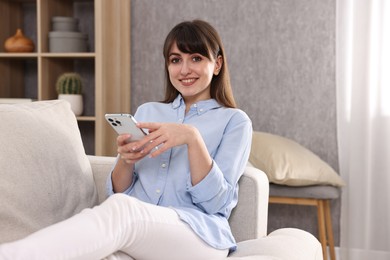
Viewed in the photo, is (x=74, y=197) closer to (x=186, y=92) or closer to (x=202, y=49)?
(x=186, y=92)

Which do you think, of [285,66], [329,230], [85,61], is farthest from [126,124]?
[85,61]

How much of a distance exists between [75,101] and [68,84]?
4.3 inches

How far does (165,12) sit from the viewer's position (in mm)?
3350

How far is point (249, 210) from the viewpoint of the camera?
1.66 m

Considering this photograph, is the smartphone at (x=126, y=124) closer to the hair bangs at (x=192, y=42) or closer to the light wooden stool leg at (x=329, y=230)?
the hair bangs at (x=192, y=42)

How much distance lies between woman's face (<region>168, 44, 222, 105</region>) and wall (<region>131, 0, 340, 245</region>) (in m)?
1.46

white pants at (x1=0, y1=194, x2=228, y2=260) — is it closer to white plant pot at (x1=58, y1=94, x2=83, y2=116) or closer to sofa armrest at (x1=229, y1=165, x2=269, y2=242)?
sofa armrest at (x1=229, y1=165, x2=269, y2=242)

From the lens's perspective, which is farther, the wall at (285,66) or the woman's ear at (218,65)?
the wall at (285,66)

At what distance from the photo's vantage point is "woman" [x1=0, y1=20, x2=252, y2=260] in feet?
3.99

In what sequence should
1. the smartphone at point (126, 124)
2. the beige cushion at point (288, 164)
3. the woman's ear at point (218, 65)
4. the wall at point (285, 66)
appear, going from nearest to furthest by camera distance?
1. the smartphone at point (126, 124)
2. the woman's ear at point (218, 65)
3. the beige cushion at point (288, 164)
4. the wall at point (285, 66)

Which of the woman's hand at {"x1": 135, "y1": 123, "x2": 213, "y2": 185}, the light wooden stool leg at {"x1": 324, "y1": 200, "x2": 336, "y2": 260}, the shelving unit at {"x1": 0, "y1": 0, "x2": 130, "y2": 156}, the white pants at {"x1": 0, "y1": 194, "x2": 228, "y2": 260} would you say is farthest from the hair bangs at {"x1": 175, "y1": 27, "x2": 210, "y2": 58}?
the shelving unit at {"x1": 0, "y1": 0, "x2": 130, "y2": 156}

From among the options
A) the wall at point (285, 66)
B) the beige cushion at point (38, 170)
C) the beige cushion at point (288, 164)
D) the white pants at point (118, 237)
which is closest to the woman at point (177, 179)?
the white pants at point (118, 237)

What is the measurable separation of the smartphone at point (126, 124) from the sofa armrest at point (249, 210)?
364 millimetres

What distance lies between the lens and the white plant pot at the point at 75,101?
3.29m
